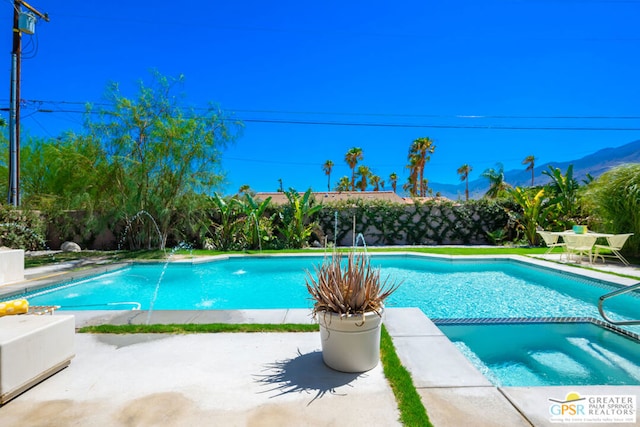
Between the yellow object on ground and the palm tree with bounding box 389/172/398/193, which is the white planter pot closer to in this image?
the yellow object on ground

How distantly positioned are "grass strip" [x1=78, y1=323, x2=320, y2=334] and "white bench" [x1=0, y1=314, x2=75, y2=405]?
888mm

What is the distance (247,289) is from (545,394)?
583 centimetres

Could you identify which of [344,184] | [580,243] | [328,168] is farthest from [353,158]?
[580,243]

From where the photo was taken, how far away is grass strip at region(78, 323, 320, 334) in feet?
12.0

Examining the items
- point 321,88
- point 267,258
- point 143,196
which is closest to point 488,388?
point 267,258

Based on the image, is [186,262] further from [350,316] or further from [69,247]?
[350,316]

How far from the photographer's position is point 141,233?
11.3 m

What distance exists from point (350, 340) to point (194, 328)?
6.48ft

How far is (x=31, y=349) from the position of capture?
93.8 inches

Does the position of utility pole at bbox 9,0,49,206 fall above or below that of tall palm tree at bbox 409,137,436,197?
below

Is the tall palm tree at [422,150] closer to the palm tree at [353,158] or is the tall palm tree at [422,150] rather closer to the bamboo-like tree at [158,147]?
the palm tree at [353,158]

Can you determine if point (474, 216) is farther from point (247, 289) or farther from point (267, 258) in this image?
point (247, 289)

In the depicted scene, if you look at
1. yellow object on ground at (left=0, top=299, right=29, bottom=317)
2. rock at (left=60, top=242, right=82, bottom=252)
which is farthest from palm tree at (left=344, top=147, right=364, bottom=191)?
yellow object on ground at (left=0, top=299, right=29, bottom=317)

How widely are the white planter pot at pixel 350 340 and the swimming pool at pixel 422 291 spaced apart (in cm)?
146
